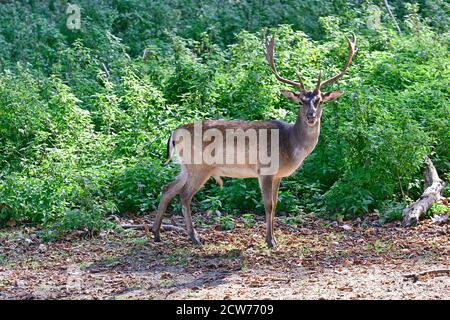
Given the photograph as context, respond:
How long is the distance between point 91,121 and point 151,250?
3.79m

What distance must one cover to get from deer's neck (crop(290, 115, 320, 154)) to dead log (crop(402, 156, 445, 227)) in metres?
1.46

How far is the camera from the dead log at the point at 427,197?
11.1 m

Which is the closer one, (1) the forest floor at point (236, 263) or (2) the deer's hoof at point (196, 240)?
(1) the forest floor at point (236, 263)

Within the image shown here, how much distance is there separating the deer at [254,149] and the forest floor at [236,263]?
42cm

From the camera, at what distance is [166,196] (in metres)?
11.0

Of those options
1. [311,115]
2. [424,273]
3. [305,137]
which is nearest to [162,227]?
[305,137]

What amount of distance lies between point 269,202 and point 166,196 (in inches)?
47.4

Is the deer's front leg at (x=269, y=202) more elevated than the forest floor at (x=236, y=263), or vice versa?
the deer's front leg at (x=269, y=202)

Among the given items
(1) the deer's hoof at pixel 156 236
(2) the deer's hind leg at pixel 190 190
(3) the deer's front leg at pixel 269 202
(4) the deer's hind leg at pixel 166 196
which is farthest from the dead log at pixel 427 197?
(1) the deer's hoof at pixel 156 236

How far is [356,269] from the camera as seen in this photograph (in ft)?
30.8

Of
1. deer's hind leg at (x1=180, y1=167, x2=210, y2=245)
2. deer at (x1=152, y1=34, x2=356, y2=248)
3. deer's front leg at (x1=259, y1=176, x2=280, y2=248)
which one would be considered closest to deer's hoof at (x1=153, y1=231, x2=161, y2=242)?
deer at (x1=152, y1=34, x2=356, y2=248)

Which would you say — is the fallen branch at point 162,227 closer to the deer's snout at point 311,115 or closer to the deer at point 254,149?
the deer at point 254,149

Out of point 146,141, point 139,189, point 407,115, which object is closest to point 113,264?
point 139,189

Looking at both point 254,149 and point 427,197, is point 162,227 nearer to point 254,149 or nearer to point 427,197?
point 254,149
